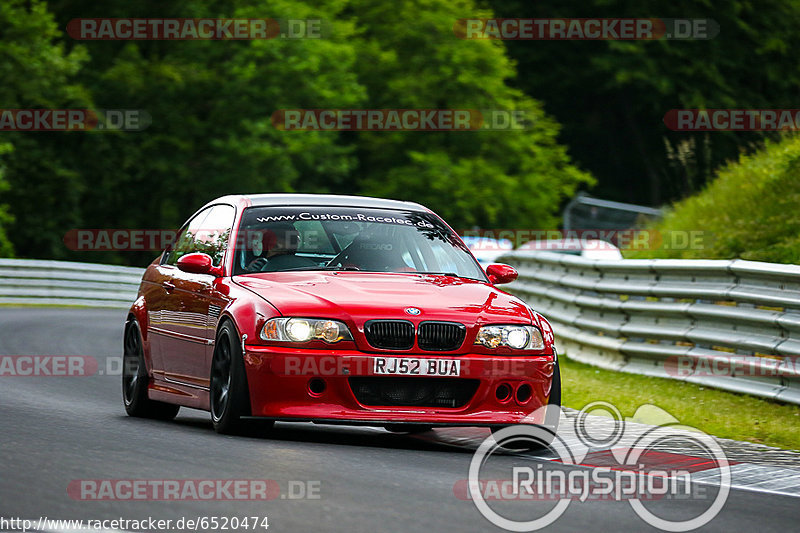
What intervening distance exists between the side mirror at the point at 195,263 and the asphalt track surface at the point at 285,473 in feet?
3.30

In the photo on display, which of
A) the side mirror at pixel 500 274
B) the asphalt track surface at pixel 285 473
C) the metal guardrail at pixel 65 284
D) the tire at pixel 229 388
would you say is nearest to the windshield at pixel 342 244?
the side mirror at pixel 500 274

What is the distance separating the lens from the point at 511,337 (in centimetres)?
901

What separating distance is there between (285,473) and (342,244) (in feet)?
9.31

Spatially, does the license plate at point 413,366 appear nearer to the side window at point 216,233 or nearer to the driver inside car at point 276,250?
the driver inside car at point 276,250

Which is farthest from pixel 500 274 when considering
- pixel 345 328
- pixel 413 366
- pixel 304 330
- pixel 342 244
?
pixel 304 330

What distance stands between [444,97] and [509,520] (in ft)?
162

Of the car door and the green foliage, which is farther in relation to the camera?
the green foliage

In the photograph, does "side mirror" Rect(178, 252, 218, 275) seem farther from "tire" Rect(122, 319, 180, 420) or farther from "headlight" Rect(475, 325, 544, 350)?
"headlight" Rect(475, 325, 544, 350)

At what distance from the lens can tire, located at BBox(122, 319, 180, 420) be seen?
10.7 metres

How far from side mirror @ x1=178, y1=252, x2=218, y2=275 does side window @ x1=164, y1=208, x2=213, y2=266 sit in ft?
3.23

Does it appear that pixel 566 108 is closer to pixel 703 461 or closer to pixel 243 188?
pixel 243 188

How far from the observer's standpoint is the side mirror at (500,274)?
33.8 ft

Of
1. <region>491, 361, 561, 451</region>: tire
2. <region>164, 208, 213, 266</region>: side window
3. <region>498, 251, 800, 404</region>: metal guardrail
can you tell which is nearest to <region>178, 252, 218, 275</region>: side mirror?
<region>164, 208, 213, 266</region>: side window

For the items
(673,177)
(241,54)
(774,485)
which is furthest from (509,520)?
(241,54)
